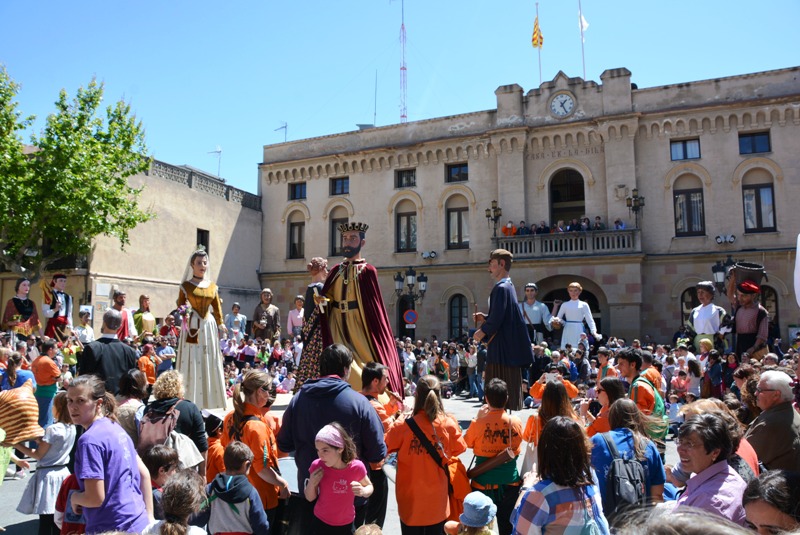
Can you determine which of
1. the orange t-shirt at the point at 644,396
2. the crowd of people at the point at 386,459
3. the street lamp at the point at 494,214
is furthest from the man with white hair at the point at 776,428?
the street lamp at the point at 494,214

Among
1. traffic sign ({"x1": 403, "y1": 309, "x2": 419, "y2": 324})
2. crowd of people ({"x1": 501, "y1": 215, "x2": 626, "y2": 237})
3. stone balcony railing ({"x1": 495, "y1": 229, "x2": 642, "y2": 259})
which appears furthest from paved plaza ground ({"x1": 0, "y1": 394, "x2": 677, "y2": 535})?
traffic sign ({"x1": 403, "y1": 309, "x2": 419, "y2": 324})

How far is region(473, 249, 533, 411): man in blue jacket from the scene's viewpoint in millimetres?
6867

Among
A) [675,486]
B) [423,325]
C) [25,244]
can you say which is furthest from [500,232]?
[675,486]

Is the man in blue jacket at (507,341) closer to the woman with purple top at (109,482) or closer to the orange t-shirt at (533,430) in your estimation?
the orange t-shirt at (533,430)

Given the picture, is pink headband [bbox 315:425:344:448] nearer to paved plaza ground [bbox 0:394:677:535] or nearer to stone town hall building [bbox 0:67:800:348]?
paved plaza ground [bbox 0:394:677:535]

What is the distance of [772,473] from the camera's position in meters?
2.56

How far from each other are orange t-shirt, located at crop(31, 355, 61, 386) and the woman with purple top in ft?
18.3

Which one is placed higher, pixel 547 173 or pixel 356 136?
pixel 356 136

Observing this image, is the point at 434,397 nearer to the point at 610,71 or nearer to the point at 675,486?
the point at 675,486

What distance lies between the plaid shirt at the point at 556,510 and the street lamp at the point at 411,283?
76.1 ft

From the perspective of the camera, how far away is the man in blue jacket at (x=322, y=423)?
4016 mm

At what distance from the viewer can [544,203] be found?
25438mm

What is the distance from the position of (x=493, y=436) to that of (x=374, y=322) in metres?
3.10

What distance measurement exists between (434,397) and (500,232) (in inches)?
863
